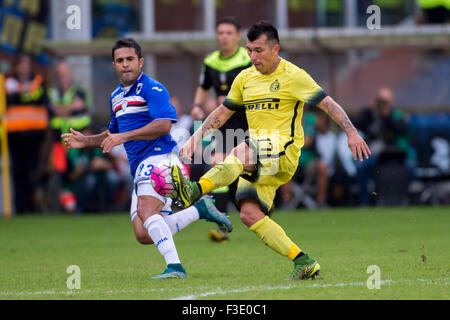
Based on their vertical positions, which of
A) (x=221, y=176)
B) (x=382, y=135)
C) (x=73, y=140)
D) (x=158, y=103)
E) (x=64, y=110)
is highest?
(x=158, y=103)

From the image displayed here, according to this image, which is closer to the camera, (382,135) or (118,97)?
(118,97)

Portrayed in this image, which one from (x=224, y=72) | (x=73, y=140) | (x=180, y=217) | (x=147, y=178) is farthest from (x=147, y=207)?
(x=224, y=72)

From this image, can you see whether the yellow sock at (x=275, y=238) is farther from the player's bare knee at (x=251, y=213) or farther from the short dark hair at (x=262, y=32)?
the short dark hair at (x=262, y=32)

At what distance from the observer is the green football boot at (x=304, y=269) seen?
23.0ft

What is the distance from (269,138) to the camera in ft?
23.8

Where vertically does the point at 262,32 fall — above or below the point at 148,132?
above

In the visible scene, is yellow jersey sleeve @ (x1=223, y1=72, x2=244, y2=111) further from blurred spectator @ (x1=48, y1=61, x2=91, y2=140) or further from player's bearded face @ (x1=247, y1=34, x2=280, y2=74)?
blurred spectator @ (x1=48, y1=61, x2=91, y2=140)

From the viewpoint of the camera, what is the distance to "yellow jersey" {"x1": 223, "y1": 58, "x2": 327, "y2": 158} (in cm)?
727

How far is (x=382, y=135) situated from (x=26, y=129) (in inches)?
254

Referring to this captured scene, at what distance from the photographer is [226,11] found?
22531 mm

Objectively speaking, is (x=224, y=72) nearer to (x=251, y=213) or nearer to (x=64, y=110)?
(x=251, y=213)

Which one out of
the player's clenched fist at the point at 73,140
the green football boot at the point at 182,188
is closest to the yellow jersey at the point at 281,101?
the green football boot at the point at 182,188

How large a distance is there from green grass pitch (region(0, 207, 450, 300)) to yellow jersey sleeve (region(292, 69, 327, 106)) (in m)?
1.37

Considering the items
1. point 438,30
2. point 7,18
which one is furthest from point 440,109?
point 7,18
